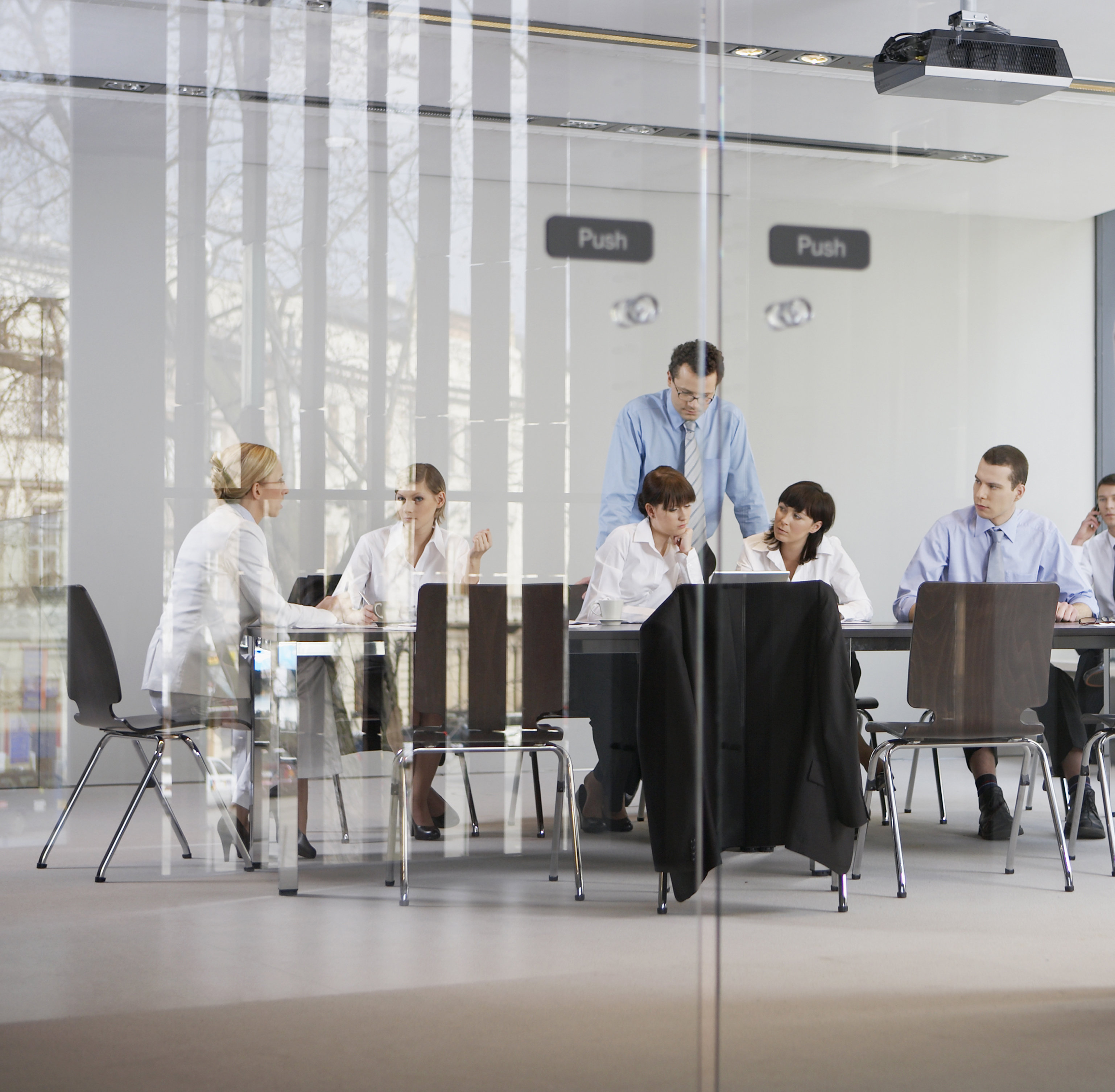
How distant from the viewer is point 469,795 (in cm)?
218

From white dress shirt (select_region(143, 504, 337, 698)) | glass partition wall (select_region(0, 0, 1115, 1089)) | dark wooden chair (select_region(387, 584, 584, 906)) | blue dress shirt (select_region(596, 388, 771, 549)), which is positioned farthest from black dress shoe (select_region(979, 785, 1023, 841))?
white dress shirt (select_region(143, 504, 337, 698))

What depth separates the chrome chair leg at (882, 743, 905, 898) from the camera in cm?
245

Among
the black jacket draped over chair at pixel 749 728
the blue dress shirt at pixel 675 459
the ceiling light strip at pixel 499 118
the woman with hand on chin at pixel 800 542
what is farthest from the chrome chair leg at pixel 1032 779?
the ceiling light strip at pixel 499 118

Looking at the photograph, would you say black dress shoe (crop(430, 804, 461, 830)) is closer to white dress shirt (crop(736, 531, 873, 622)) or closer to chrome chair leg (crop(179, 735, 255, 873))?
chrome chair leg (crop(179, 735, 255, 873))

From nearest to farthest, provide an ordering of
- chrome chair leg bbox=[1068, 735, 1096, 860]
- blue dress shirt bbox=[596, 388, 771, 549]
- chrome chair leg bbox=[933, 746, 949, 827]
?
blue dress shirt bbox=[596, 388, 771, 549] → chrome chair leg bbox=[933, 746, 949, 827] → chrome chair leg bbox=[1068, 735, 1096, 860]

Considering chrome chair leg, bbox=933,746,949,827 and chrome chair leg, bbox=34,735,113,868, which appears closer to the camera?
chrome chair leg, bbox=34,735,113,868

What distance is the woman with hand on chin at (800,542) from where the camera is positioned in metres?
2.27

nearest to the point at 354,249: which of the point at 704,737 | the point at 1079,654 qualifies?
the point at 704,737

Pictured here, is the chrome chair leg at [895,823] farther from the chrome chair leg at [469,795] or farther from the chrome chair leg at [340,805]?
the chrome chair leg at [340,805]

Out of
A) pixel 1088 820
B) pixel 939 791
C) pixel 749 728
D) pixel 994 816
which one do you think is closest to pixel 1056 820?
pixel 1088 820

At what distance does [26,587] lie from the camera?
2.06 meters

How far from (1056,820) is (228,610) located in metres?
1.64

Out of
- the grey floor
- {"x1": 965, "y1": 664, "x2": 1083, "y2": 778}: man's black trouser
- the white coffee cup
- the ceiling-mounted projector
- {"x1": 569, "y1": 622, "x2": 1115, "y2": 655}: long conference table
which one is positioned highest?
the ceiling-mounted projector

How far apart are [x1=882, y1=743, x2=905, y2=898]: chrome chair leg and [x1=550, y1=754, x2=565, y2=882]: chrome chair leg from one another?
67cm
